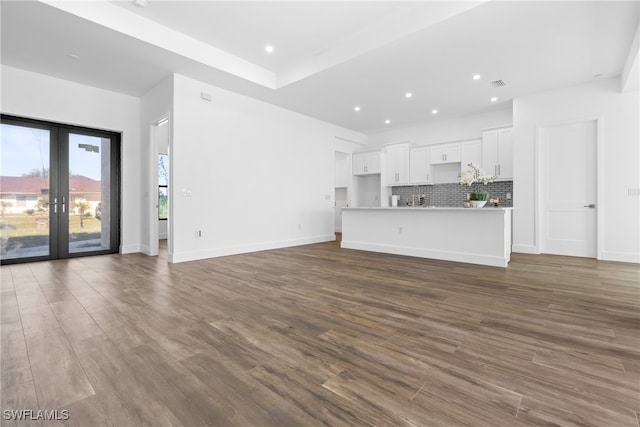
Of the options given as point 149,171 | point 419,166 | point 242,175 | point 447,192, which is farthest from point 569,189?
point 149,171

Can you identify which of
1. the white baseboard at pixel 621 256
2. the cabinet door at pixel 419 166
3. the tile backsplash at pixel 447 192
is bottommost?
the white baseboard at pixel 621 256

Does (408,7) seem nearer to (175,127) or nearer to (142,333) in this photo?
(175,127)

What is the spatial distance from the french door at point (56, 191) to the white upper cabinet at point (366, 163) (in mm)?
6080

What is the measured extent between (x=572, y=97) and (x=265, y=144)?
5.83 m

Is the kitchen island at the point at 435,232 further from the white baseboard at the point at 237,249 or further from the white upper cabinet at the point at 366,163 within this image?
the white upper cabinet at the point at 366,163

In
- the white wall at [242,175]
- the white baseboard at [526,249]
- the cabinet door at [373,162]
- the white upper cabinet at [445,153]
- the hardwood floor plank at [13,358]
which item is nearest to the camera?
the hardwood floor plank at [13,358]

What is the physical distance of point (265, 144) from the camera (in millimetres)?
6098

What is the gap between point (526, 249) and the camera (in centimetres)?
562

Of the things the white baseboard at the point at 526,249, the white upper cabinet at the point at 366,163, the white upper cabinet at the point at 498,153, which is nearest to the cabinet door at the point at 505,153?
the white upper cabinet at the point at 498,153

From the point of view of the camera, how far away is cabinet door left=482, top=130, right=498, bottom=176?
6.48 metres

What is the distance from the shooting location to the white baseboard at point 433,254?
14.3 ft

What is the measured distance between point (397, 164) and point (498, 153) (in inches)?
97.8

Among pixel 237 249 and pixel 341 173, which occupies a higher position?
pixel 341 173

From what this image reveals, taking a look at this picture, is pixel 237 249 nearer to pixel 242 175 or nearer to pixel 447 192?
pixel 242 175
